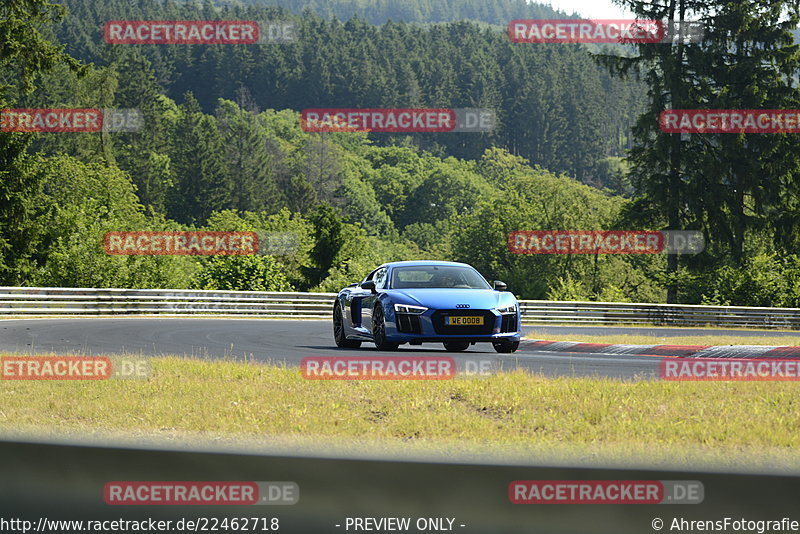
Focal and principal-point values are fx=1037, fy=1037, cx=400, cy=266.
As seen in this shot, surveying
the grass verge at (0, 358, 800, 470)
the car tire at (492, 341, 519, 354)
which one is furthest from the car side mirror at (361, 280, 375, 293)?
the grass verge at (0, 358, 800, 470)

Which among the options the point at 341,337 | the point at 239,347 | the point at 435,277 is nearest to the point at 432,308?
the point at 435,277

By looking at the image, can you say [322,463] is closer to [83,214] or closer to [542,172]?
[83,214]

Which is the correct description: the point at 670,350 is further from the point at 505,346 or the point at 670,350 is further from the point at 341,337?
the point at 341,337

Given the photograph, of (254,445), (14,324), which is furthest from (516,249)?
(254,445)

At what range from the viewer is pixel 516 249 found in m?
87.6

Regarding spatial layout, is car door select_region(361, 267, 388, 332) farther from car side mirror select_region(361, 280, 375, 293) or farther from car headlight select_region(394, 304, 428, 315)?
car headlight select_region(394, 304, 428, 315)

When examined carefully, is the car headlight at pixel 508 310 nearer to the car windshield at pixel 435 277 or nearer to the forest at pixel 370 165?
the car windshield at pixel 435 277

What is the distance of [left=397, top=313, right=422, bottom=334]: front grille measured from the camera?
50.5ft

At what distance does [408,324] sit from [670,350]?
5.71 metres

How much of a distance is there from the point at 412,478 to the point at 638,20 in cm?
4841

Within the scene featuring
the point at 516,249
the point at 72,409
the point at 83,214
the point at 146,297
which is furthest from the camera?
the point at 516,249

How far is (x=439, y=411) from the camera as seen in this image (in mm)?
8727

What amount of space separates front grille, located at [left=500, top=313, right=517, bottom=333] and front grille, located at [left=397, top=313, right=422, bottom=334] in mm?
1322

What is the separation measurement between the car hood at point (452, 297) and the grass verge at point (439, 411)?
386 centimetres
